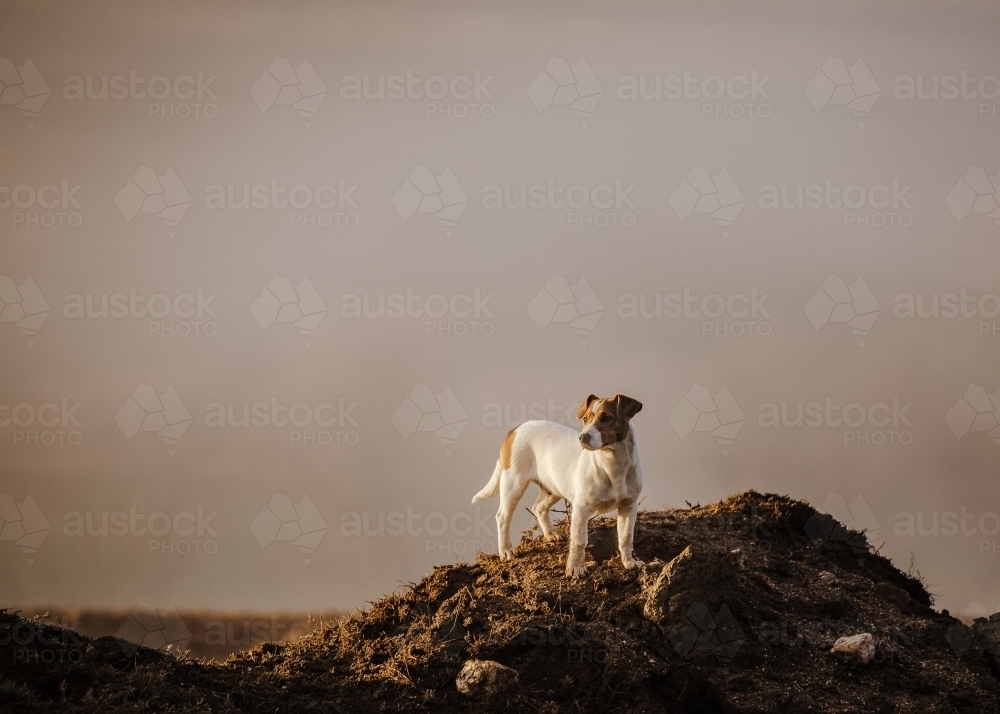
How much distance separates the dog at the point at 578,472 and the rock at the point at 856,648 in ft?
7.59

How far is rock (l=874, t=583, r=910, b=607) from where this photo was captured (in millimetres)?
10930

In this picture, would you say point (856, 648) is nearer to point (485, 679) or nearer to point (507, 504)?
point (485, 679)

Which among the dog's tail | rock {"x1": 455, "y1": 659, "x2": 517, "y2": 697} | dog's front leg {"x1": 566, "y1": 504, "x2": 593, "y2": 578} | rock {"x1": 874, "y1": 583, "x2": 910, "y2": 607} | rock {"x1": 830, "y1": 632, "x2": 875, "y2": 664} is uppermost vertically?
the dog's tail

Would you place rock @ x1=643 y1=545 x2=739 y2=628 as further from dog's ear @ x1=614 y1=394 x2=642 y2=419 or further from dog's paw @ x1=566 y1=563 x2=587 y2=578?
dog's ear @ x1=614 y1=394 x2=642 y2=419

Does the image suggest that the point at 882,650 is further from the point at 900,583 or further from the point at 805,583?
the point at 900,583

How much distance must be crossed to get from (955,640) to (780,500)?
2930 millimetres

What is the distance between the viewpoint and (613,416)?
31.4 feet

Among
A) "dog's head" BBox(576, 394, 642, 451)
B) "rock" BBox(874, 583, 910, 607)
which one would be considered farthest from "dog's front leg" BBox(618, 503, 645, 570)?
"rock" BBox(874, 583, 910, 607)

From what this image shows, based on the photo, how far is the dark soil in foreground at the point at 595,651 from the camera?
8.52m

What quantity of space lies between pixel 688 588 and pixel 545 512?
2493mm

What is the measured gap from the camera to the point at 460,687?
892 centimetres

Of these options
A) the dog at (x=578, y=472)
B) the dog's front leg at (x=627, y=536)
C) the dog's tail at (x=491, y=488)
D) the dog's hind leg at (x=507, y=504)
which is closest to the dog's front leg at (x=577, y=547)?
the dog at (x=578, y=472)

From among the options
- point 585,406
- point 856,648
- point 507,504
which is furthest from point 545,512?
point 856,648

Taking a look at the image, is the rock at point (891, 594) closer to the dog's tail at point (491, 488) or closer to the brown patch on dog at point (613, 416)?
the brown patch on dog at point (613, 416)
